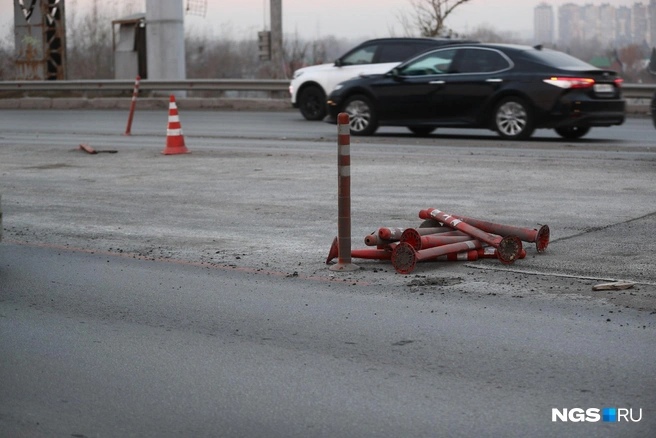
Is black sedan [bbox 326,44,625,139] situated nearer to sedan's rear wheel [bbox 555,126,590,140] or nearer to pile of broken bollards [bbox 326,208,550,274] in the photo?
sedan's rear wheel [bbox 555,126,590,140]

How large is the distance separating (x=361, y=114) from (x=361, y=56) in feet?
14.5

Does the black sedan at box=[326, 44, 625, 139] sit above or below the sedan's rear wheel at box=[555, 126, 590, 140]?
above

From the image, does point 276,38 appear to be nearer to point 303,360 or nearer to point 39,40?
point 39,40

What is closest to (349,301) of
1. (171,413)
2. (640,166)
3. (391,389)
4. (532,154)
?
(391,389)

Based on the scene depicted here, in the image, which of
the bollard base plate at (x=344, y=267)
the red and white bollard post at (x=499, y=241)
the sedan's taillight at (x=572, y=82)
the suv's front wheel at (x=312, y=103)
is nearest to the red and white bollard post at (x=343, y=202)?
the bollard base plate at (x=344, y=267)

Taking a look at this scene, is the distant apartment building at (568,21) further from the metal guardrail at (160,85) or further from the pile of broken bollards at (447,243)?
the pile of broken bollards at (447,243)

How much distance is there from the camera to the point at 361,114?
64.8 feet

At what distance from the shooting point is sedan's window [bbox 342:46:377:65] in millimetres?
23656

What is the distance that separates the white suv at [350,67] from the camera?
23.2 m

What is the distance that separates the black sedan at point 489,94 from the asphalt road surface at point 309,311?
3.96 metres

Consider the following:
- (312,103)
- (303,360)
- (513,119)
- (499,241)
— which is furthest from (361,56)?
(303,360)
